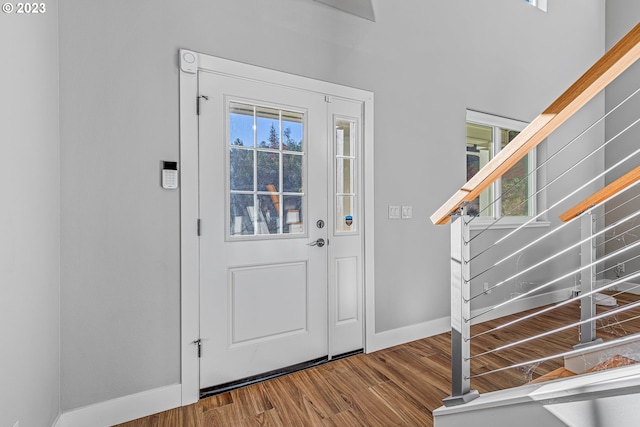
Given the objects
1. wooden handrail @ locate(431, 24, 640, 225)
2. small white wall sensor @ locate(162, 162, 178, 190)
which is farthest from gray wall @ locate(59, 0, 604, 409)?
wooden handrail @ locate(431, 24, 640, 225)

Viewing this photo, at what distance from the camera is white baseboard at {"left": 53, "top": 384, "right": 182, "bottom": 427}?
1728 mm

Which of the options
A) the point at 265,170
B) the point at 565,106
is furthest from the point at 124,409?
the point at 565,106

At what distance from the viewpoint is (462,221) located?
1356 millimetres

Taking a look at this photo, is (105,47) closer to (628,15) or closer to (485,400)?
(485,400)

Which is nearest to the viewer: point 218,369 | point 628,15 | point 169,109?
point 169,109

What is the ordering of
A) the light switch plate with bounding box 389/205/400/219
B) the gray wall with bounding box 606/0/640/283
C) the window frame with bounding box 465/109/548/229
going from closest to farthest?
the light switch plate with bounding box 389/205/400/219 → the window frame with bounding box 465/109/548/229 → the gray wall with bounding box 606/0/640/283

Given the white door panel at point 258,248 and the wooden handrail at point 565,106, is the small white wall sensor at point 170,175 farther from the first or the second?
the wooden handrail at point 565,106

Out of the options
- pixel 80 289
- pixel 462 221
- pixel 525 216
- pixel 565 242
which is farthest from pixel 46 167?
pixel 565 242

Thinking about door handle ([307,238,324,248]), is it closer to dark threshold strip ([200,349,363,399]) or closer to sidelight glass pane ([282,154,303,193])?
sidelight glass pane ([282,154,303,193])

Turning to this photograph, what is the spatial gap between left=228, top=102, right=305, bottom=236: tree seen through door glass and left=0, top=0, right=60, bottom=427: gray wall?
36.8 inches

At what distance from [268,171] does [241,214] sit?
358 mm

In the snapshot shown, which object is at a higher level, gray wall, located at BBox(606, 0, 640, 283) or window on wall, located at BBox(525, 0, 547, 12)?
A: window on wall, located at BBox(525, 0, 547, 12)

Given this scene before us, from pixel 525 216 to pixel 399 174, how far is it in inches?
82.4

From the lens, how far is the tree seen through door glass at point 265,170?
7.24ft
